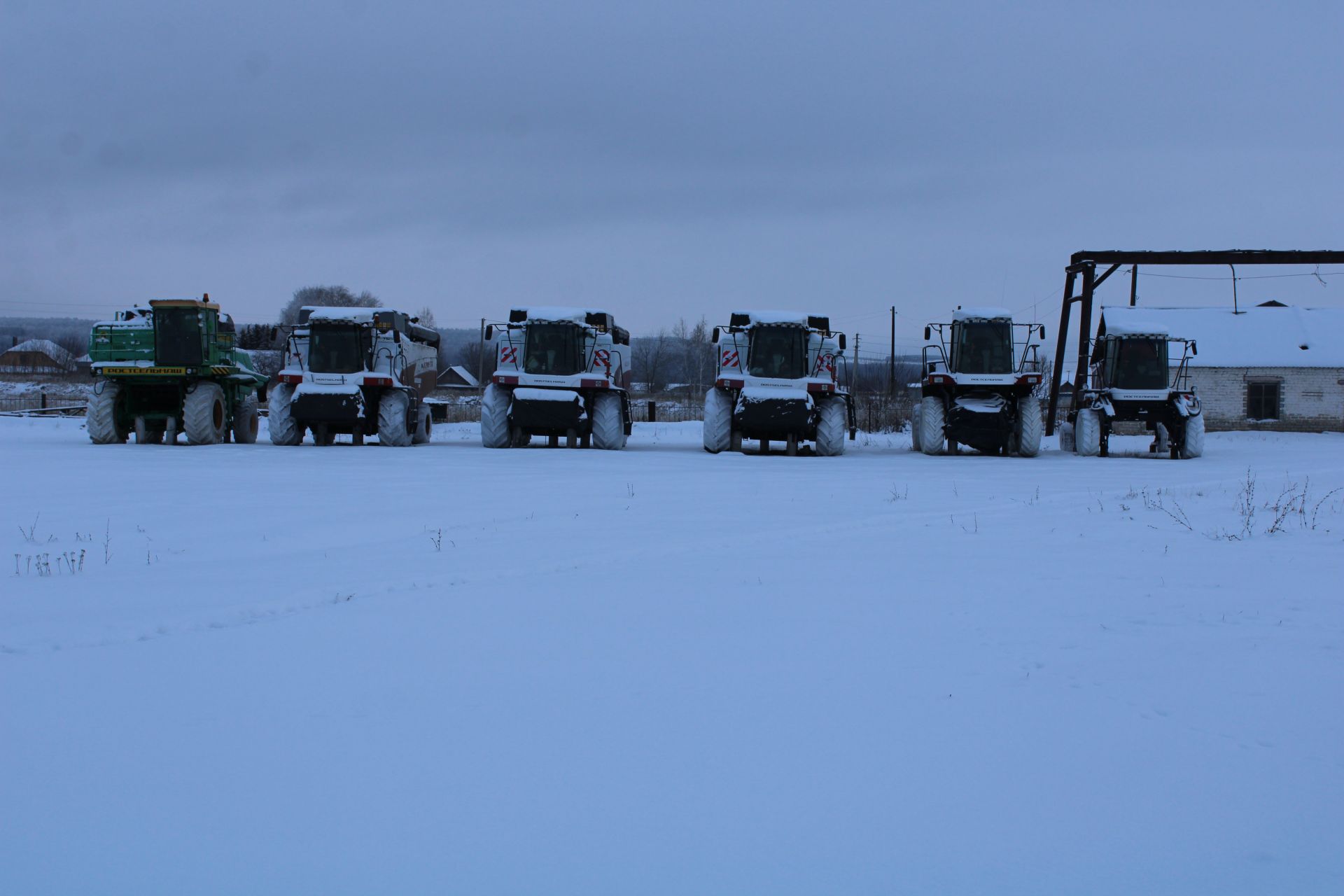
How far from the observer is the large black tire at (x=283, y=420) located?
73.4 feet

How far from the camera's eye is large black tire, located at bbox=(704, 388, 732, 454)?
21.3m

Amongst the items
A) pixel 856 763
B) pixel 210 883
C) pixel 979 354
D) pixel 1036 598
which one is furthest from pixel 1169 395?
pixel 210 883

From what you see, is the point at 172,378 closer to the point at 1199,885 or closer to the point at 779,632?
the point at 779,632

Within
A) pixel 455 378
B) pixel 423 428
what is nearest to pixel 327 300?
pixel 455 378

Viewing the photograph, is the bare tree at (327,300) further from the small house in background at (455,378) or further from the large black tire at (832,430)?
the large black tire at (832,430)

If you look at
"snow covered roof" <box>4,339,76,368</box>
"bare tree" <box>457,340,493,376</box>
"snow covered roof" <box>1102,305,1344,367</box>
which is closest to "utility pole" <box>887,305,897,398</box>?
"snow covered roof" <box>1102,305,1344,367</box>

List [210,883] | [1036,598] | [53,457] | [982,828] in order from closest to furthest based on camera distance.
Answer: [210,883]
[982,828]
[1036,598]
[53,457]

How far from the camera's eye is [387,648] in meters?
5.05

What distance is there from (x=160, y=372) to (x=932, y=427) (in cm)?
1591

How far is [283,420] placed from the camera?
22.4 m

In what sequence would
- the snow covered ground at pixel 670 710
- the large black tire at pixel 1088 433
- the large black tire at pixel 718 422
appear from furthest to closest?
1. the large black tire at pixel 1088 433
2. the large black tire at pixel 718 422
3. the snow covered ground at pixel 670 710

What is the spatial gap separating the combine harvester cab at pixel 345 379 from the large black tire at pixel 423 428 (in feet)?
6.13

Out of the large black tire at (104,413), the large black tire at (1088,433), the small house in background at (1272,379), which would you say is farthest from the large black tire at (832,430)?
the small house in background at (1272,379)

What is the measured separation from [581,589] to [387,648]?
1651 mm
